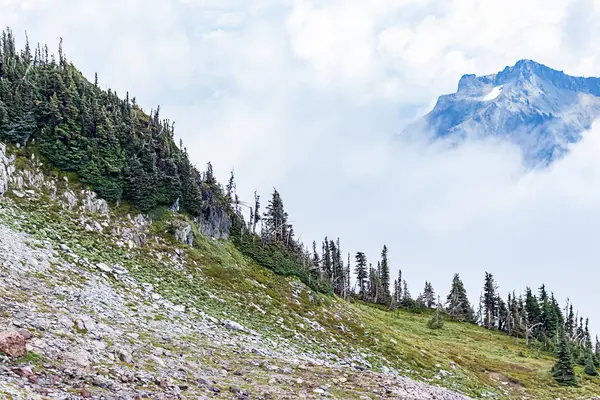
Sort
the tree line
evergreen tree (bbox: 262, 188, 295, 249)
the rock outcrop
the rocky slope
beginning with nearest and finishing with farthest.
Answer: the rock outcrop → the rocky slope → the tree line → evergreen tree (bbox: 262, 188, 295, 249)

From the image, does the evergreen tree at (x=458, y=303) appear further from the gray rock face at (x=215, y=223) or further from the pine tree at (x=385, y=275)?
the gray rock face at (x=215, y=223)

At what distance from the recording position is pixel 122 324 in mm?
26203

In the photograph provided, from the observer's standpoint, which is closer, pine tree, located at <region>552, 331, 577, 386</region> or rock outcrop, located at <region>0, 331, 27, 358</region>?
rock outcrop, located at <region>0, 331, 27, 358</region>

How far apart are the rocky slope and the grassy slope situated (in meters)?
0.24

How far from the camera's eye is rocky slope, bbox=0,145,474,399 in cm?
1666

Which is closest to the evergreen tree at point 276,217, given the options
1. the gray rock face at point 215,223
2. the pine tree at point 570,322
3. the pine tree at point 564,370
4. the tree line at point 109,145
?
the tree line at point 109,145

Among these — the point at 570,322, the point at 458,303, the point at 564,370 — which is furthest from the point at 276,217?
the point at 570,322

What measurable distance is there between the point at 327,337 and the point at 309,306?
418 inches

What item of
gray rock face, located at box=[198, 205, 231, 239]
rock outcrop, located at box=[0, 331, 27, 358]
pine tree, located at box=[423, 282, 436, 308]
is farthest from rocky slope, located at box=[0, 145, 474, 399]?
pine tree, located at box=[423, 282, 436, 308]

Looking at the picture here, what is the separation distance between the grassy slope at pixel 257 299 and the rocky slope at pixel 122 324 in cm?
24

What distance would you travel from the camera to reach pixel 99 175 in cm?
4994

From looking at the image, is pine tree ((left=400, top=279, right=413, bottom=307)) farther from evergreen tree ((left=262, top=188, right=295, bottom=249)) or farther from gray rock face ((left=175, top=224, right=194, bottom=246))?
gray rock face ((left=175, top=224, right=194, bottom=246))

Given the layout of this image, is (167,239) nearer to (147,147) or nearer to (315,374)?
(147,147)

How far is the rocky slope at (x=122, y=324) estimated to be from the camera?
16.7 meters
